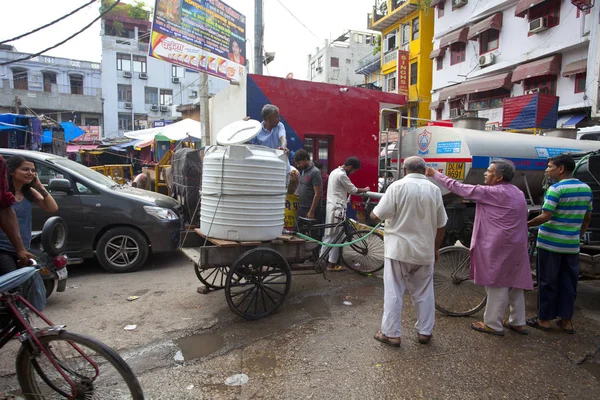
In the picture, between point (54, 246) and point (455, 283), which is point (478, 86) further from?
point (54, 246)

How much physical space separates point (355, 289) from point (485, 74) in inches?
779

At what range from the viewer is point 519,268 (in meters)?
3.52

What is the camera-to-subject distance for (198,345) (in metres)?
3.36

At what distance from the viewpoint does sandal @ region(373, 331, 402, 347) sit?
10.9 feet

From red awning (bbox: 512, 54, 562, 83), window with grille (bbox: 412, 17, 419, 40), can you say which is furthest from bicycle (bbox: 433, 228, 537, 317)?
window with grille (bbox: 412, 17, 419, 40)

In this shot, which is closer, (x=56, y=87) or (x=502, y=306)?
(x=502, y=306)

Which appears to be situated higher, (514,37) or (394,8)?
(394,8)

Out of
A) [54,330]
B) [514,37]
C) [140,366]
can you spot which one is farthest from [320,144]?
[514,37]

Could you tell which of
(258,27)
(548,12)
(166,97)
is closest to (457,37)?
(548,12)

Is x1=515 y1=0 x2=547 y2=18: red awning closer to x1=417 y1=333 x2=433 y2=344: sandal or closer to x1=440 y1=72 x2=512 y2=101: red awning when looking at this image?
x1=440 y1=72 x2=512 y2=101: red awning

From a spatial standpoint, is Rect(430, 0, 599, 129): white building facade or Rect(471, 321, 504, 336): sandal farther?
Rect(430, 0, 599, 129): white building facade

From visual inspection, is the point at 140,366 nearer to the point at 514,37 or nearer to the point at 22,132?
the point at 22,132

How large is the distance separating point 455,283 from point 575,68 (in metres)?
15.9

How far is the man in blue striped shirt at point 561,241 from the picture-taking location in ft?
11.7
